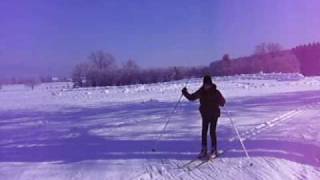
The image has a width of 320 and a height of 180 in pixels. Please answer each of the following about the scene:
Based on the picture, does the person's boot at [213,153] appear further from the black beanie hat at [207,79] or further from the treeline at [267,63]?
the treeline at [267,63]

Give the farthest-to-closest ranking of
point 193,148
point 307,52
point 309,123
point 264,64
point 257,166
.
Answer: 1. point 307,52
2. point 264,64
3. point 309,123
4. point 193,148
5. point 257,166

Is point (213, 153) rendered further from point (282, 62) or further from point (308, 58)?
point (308, 58)

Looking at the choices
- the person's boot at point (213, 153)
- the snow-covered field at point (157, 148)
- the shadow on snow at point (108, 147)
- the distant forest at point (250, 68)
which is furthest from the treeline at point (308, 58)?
the person's boot at point (213, 153)

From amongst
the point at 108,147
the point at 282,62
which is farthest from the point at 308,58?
the point at 108,147

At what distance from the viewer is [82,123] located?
19562 mm

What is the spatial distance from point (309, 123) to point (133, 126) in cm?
626

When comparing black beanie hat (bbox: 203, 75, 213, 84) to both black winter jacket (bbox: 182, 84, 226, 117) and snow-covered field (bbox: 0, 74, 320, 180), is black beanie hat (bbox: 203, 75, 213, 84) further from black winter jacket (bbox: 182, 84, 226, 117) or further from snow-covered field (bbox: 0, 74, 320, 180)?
snow-covered field (bbox: 0, 74, 320, 180)

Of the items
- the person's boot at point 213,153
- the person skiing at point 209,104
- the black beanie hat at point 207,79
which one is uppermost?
→ the black beanie hat at point 207,79

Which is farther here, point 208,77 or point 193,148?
point 193,148

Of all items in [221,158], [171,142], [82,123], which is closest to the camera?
[221,158]

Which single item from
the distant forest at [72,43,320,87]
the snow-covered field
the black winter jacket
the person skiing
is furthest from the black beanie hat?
the distant forest at [72,43,320,87]

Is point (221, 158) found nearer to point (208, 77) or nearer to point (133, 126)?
point (208, 77)

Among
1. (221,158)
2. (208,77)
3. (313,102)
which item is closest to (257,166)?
(221,158)

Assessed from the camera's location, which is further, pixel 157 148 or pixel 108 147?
pixel 108 147
